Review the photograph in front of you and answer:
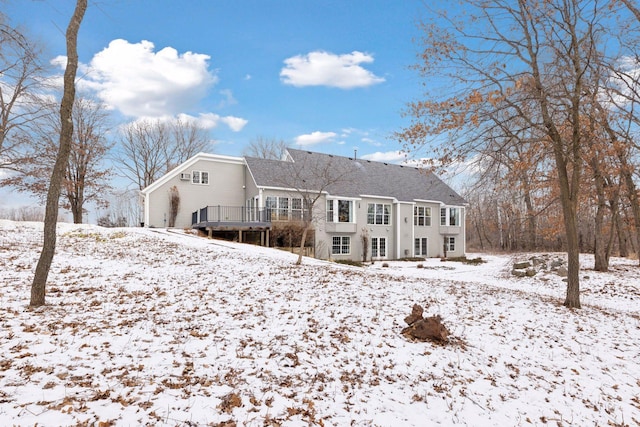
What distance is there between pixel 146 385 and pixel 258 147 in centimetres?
3695

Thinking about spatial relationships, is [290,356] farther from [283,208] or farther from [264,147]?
[264,147]

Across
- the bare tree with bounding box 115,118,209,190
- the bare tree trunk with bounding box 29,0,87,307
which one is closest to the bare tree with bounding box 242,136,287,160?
the bare tree with bounding box 115,118,209,190

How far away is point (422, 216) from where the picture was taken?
27594mm

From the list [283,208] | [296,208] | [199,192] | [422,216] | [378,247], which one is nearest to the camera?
[283,208]

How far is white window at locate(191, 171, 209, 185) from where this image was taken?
22245 millimetres

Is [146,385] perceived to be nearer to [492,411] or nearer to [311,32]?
[492,411]

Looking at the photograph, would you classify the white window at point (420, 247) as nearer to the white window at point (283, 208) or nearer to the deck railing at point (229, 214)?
the white window at point (283, 208)

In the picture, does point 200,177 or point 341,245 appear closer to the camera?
point 200,177

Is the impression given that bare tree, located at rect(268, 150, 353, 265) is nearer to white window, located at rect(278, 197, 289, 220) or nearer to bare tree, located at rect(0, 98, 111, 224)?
white window, located at rect(278, 197, 289, 220)

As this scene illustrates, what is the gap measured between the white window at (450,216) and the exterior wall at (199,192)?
54.1 feet

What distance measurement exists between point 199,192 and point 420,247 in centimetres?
1716

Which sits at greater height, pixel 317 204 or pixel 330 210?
pixel 317 204

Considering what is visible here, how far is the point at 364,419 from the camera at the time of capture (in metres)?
3.52

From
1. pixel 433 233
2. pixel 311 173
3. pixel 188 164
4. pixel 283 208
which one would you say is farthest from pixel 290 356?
pixel 433 233
